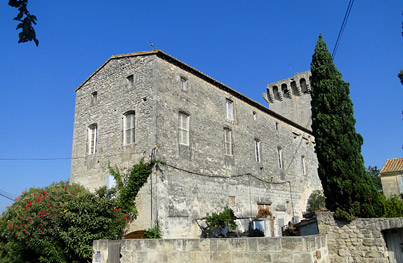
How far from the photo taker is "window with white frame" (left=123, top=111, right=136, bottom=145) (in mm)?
14812

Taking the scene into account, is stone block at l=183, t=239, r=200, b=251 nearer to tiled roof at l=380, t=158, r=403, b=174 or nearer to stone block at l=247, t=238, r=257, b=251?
stone block at l=247, t=238, r=257, b=251

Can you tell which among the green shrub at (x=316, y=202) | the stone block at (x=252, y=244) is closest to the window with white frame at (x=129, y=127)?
the stone block at (x=252, y=244)

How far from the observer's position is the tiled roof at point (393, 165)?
73.8 feet

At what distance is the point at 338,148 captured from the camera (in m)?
9.88

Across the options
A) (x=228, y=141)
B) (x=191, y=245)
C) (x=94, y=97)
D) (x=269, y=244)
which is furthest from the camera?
(x=228, y=141)

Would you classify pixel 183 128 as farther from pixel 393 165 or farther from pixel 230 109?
pixel 393 165

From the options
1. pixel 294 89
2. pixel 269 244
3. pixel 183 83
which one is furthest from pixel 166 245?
pixel 294 89

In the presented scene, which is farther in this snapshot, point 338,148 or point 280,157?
point 280,157

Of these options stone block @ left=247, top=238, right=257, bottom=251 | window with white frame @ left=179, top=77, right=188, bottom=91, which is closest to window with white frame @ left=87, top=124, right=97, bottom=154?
window with white frame @ left=179, top=77, right=188, bottom=91

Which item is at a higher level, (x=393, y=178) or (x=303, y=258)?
(x=393, y=178)

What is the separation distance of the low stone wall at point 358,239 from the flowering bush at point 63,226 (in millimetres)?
7344

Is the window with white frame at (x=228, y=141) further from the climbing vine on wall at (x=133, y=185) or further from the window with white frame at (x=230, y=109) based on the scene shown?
the climbing vine on wall at (x=133, y=185)

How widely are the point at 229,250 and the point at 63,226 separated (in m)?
6.59

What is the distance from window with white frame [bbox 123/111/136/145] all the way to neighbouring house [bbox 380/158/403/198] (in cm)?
1838
